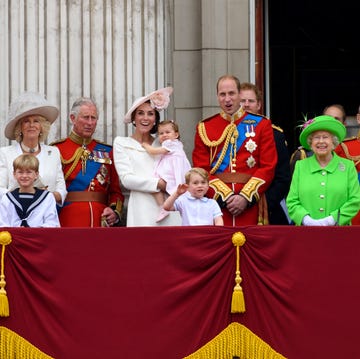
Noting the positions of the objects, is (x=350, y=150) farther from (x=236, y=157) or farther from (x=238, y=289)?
(x=238, y=289)

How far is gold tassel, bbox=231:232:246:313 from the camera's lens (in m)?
11.0

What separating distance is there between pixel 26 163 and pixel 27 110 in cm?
97

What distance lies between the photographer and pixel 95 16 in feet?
46.1

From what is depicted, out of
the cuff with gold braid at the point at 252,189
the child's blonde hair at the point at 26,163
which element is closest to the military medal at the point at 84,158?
the child's blonde hair at the point at 26,163

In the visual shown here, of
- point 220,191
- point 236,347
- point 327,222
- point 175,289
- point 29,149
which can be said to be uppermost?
point 29,149

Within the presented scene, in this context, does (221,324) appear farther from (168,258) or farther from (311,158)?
(311,158)

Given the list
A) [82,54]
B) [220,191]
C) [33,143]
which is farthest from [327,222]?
[82,54]

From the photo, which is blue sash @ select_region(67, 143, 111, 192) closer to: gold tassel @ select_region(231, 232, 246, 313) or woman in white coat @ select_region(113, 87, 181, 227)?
woman in white coat @ select_region(113, 87, 181, 227)

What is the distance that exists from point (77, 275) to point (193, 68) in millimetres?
3622

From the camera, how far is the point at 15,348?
35.9 ft

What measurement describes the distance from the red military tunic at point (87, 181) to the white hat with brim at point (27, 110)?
35 centimetres

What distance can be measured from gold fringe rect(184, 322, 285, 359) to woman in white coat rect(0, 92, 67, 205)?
1956 millimetres

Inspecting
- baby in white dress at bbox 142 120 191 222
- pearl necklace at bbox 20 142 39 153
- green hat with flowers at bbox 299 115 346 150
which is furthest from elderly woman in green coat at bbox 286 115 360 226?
pearl necklace at bbox 20 142 39 153

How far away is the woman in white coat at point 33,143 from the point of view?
1221 centimetres
